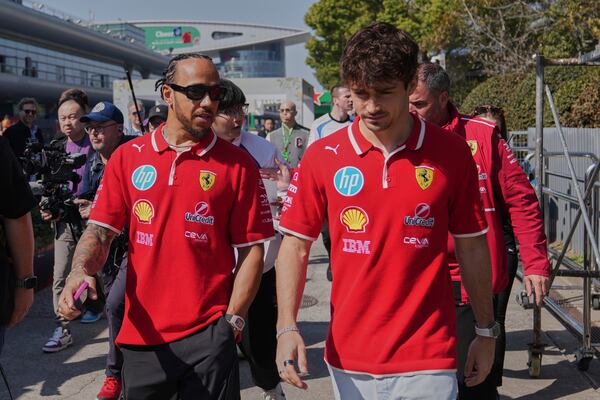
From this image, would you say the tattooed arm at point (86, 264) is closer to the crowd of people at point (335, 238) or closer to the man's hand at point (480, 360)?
the crowd of people at point (335, 238)

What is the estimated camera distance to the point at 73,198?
6.38 m

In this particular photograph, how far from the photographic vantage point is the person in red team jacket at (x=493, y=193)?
→ 4.27 meters

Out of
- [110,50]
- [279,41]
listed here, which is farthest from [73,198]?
[279,41]

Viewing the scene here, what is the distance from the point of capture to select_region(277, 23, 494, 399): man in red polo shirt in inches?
110

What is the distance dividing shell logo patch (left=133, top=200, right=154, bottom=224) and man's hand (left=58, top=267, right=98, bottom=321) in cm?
38

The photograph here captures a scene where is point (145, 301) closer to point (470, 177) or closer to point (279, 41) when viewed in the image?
point (470, 177)

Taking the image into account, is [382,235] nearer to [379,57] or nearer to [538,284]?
[379,57]

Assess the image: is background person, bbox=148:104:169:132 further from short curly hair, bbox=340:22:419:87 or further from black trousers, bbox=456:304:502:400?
short curly hair, bbox=340:22:419:87

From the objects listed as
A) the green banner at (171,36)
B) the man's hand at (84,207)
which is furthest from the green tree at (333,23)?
the green banner at (171,36)

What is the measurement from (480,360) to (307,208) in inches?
35.4

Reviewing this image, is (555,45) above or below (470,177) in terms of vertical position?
above

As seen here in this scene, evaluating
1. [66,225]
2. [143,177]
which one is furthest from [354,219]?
[66,225]

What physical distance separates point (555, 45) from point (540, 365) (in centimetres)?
1642

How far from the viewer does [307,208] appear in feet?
9.64
